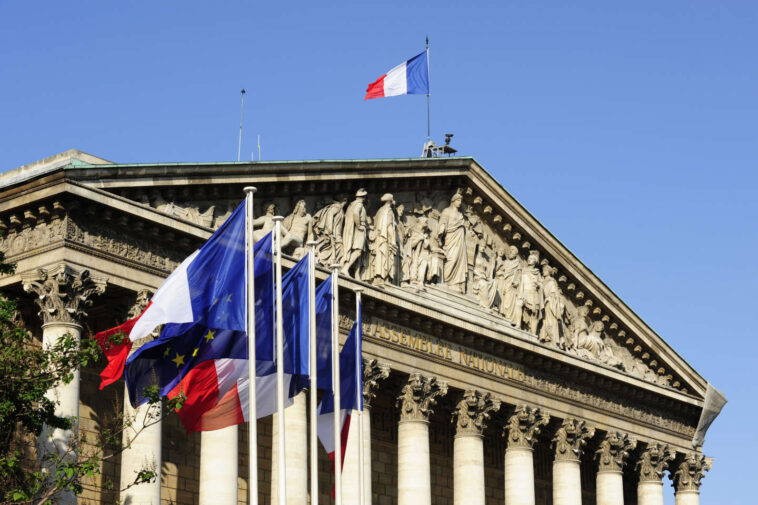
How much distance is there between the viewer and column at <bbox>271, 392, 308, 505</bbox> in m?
36.1

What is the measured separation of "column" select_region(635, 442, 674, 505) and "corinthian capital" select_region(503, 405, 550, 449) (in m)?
7.77

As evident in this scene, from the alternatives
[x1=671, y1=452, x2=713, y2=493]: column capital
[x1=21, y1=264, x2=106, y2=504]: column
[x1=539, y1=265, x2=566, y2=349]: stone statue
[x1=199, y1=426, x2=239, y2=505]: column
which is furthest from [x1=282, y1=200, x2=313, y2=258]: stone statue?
[x1=671, y1=452, x2=713, y2=493]: column capital

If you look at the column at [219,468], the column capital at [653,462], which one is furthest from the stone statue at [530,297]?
the column at [219,468]

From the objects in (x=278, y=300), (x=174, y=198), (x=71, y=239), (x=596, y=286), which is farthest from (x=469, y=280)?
(x=278, y=300)

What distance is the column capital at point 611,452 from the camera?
161ft

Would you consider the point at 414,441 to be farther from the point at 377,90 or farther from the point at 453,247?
the point at 377,90

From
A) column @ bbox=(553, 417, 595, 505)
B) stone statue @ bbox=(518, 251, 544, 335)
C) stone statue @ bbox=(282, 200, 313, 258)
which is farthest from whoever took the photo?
column @ bbox=(553, 417, 595, 505)

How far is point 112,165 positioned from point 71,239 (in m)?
2.17

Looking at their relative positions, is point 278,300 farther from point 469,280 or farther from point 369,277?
point 469,280

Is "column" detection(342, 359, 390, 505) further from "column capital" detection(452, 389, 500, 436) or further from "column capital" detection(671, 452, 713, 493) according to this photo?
"column capital" detection(671, 452, 713, 493)

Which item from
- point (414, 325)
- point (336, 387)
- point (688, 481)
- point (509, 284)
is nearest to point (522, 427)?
point (509, 284)

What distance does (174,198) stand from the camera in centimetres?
3528

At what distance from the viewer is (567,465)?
4697 cm

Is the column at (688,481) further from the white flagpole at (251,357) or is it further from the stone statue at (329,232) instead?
the white flagpole at (251,357)
